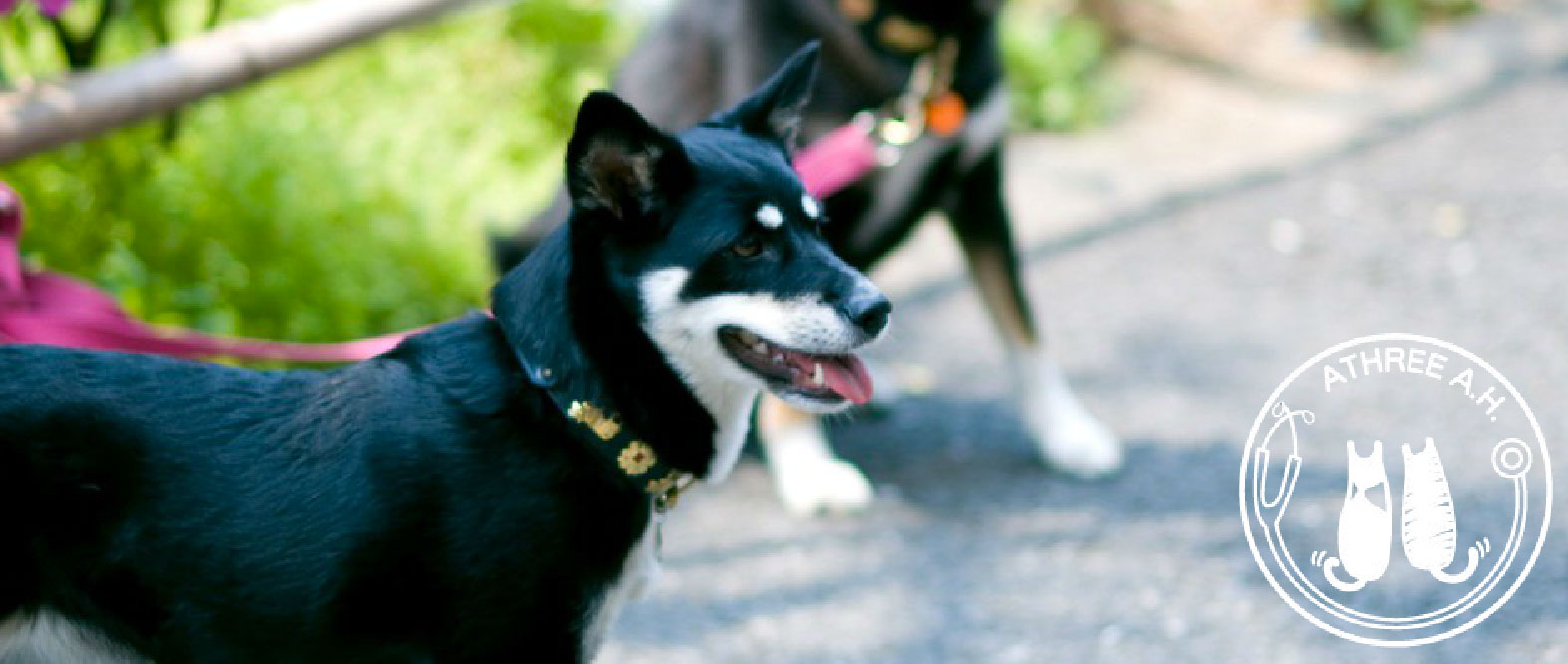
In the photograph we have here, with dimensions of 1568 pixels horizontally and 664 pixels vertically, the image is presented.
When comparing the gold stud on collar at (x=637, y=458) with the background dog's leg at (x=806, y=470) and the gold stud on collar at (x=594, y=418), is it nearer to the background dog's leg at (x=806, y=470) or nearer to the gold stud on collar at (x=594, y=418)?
the gold stud on collar at (x=594, y=418)

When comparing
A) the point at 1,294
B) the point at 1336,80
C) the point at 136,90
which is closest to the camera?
the point at 1,294

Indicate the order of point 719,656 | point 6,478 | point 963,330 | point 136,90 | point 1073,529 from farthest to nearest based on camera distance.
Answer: point 963,330 → point 1073,529 → point 136,90 → point 719,656 → point 6,478

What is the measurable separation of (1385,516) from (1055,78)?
10.5 feet

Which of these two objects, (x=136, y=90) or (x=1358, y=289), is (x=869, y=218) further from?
(x=1358, y=289)

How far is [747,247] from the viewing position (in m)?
2.17

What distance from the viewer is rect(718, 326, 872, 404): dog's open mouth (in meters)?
2.21

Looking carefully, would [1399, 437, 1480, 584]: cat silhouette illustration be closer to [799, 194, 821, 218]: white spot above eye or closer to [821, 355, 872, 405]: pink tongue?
[821, 355, 872, 405]: pink tongue

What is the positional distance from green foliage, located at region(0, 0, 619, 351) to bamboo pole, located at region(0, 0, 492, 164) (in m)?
0.17

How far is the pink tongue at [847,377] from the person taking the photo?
2277 mm

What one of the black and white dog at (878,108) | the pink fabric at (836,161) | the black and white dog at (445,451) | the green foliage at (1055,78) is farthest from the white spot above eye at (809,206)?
the green foliage at (1055,78)

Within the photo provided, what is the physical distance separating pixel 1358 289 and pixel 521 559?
3.58 metres

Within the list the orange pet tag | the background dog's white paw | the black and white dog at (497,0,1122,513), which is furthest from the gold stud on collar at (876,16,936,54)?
the background dog's white paw

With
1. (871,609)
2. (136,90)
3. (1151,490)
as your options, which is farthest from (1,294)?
(1151,490)

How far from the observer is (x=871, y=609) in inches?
130
